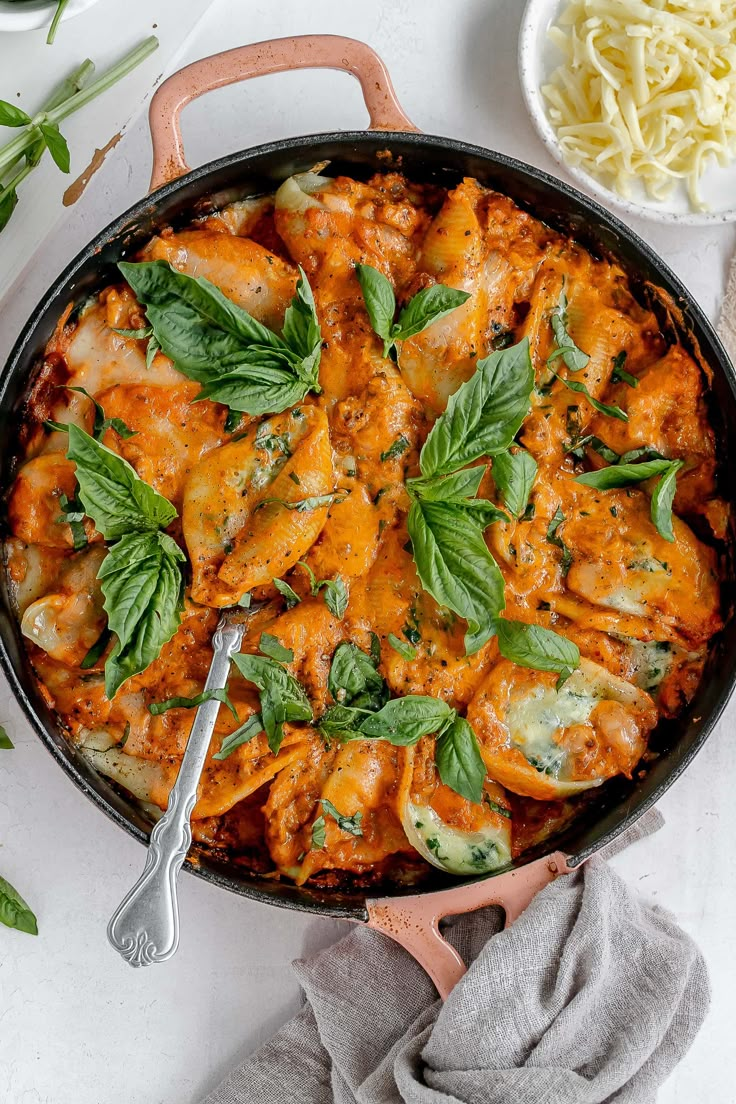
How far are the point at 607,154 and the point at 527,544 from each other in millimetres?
1327

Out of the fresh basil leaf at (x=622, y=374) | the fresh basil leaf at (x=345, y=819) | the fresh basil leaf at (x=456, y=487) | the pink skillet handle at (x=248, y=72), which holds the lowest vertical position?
the fresh basil leaf at (x=345, y=819)

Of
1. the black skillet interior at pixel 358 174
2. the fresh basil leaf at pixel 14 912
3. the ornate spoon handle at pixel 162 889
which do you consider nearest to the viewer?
the ornate spoon handle at pixel 162 889

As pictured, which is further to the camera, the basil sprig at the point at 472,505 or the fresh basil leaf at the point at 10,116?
the fresh basil leaf at the point at 10,116

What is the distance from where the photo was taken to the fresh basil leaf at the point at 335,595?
2844 millimetres

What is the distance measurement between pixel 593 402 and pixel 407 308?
60 cm

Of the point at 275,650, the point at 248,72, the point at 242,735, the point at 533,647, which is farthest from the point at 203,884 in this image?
the point at 248,72

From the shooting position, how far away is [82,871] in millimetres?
3379

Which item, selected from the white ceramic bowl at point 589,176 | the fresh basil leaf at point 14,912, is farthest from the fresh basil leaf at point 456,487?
the fresh basil leaf at point 14,912

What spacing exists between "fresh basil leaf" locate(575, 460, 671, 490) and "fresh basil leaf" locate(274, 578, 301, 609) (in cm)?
86

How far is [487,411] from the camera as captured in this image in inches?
105

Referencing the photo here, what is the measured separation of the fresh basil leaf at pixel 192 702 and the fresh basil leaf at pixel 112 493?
0.48 meters

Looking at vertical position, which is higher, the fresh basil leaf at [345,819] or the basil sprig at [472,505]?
the basil sprig at [472,505]

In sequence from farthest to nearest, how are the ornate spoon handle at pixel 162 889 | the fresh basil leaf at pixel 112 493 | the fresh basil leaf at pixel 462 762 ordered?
the fresh basil leaf at pixel 462 762, the ornate spoon handle at pixel 162 889, the fresh basil leaf at pixel 112 493

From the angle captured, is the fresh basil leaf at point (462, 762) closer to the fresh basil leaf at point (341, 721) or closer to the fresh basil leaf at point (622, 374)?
the fresh basil leaf at point (341, 721)
